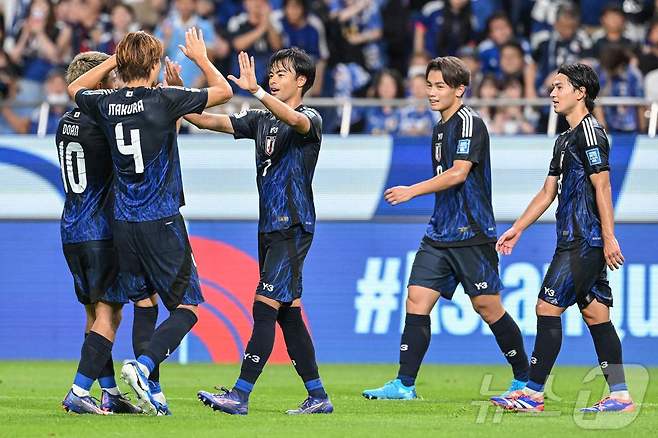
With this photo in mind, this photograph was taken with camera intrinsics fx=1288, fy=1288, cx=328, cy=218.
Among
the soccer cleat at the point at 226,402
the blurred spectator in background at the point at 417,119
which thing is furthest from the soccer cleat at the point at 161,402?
the blurred spectator in background at the point at 417,119

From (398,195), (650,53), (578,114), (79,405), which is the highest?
(650,53)

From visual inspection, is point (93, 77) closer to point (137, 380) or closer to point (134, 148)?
point (134, 148)

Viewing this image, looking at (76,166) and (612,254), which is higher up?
(76,166)

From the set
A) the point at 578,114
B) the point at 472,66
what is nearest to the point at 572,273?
the point at 578,114

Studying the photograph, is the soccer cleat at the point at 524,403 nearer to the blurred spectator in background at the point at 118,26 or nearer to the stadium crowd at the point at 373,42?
the stadium crowd at the point at 373,42

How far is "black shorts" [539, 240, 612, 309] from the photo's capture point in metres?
8.52

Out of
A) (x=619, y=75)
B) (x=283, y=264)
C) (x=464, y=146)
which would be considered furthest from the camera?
(x=619, y=75)

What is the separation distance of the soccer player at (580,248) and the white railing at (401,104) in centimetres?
478

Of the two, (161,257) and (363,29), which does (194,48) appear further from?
(363,29)

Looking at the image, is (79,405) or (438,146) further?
(438,146)

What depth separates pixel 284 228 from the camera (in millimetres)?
8281

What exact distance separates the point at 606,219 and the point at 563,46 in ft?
24.3

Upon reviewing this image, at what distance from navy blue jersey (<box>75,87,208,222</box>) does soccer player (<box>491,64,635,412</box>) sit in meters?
2.52

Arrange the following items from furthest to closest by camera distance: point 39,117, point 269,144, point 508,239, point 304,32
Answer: point 304,32 → point 39,117 → point 508,239 → point 269,144
